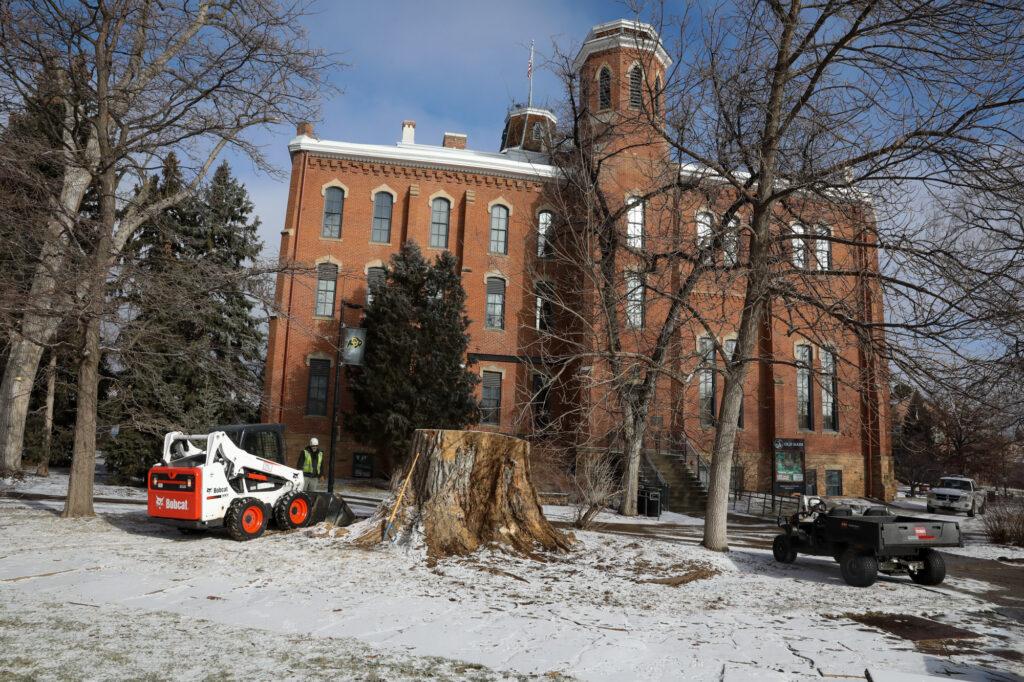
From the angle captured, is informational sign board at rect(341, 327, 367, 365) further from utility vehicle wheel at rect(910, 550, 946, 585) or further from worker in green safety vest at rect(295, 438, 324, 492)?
utility vehicle wheel at rect(910, 550, 946, 585)

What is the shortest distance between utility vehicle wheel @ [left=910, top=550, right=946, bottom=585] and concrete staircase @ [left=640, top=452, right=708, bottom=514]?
12.5m

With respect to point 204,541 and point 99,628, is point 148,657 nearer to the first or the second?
point 99,628

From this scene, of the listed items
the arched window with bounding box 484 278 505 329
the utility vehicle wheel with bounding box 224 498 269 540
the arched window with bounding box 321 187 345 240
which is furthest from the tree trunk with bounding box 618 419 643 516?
the arched window with bounding box 321 187 345 240

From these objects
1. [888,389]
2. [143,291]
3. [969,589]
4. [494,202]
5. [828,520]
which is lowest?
[969,589]

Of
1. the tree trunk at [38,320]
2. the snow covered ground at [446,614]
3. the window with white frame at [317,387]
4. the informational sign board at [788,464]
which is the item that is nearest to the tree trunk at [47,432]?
the tree trunk at [38,320]

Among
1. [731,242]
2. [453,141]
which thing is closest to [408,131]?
[453,141]

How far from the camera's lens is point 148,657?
191 inches

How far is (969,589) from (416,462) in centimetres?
787

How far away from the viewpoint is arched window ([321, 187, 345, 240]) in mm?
29031

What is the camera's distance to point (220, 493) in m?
10.5

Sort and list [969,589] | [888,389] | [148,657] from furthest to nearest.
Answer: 1. [888,389]
2. [969,589]
3. [148,657]

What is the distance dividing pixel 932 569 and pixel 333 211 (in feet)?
83.1

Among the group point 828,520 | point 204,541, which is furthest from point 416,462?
point 828,520

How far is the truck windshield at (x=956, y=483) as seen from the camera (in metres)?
27.9
